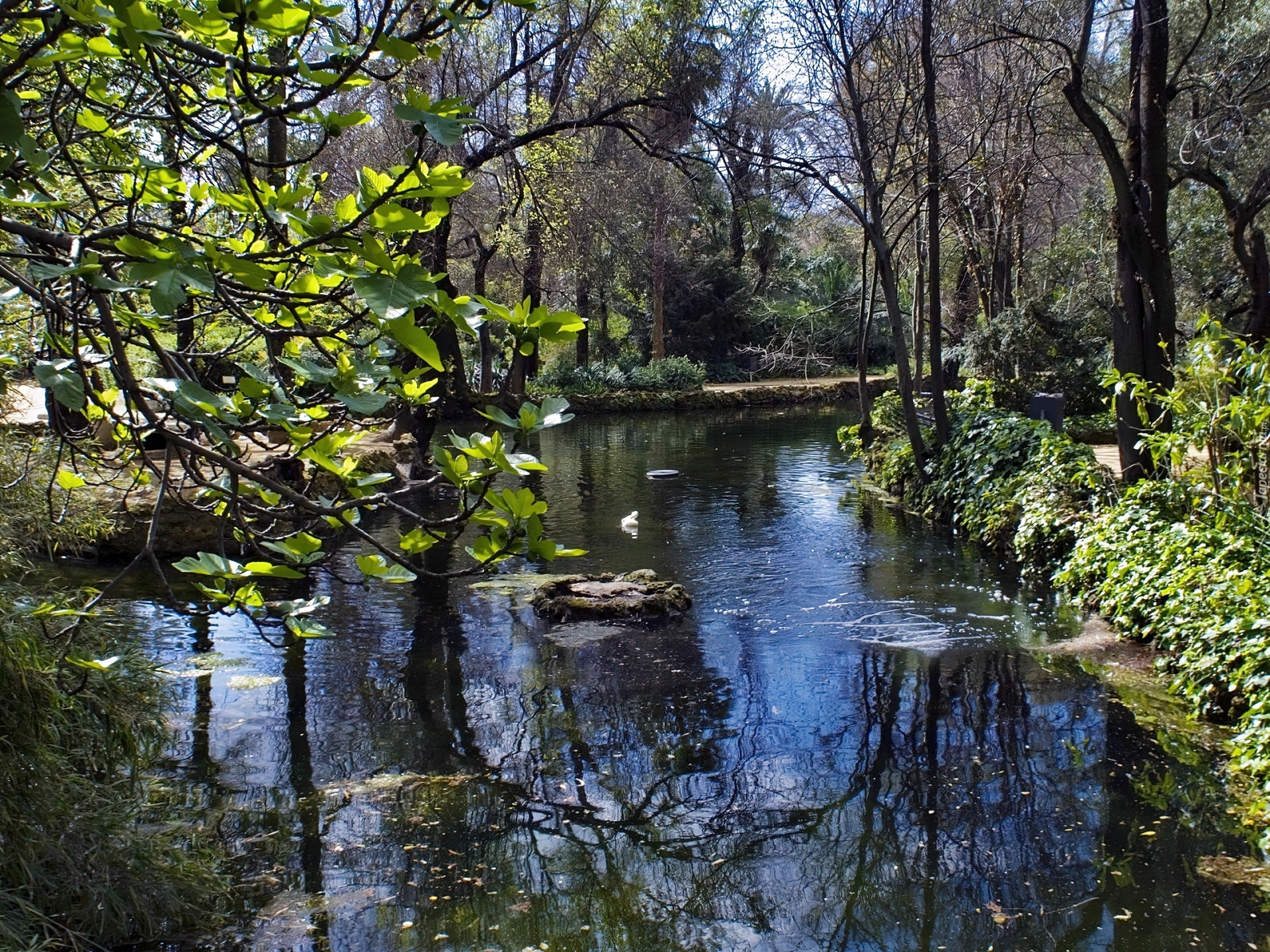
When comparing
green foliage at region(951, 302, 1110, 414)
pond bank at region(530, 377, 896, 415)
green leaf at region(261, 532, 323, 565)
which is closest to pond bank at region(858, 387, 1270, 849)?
green leaf at region(261, 532, 323, 565)

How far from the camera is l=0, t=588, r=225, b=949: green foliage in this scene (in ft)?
11.0

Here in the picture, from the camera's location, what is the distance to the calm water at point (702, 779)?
410 centimetres

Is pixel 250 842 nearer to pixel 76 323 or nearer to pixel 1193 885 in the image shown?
pixel 76 323

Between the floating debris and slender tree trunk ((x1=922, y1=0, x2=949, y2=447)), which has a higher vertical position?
slender tree trunk ((x1=922, y1=0, x2=949, y2=447))

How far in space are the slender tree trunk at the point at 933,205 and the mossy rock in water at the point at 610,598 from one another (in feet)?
19.6

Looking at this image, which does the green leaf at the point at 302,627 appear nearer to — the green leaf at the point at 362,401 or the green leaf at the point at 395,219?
the green leaf at the point at 362,401

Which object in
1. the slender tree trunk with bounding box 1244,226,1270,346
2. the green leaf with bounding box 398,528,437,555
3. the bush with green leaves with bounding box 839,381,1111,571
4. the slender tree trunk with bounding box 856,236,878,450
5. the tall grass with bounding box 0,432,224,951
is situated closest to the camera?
the green leaf with bounding box 398,528,437,555

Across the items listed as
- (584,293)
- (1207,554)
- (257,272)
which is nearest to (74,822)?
(257,272)

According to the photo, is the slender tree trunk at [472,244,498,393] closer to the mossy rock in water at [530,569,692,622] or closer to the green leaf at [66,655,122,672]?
the mossy rock in water at [530,569,692,622]

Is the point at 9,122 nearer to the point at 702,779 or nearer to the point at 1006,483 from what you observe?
the point at 702,779

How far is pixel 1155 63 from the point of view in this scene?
9.41m

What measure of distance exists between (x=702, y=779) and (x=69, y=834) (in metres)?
3.11

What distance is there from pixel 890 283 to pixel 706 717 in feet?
27.4

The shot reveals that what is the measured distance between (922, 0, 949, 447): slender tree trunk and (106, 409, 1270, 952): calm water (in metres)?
4.11
